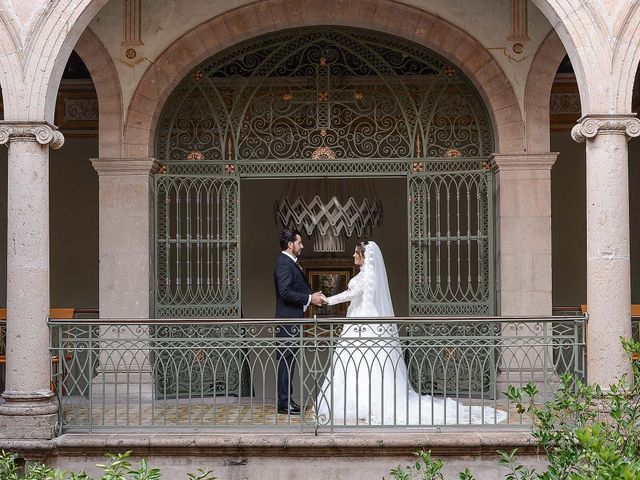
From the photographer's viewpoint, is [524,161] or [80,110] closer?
[524,161]

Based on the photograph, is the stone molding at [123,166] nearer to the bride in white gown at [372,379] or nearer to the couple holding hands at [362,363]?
the couple holding hands at [362,363]

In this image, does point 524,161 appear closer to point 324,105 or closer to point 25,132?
point 324,105

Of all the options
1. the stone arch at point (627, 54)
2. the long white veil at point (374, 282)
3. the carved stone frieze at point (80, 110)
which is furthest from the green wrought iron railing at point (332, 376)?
the carved stone frieze at point (80, 110)

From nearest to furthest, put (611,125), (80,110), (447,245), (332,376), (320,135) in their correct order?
1. (611,125)
2. (332,376)
3. (447,245)
4. (320,135)
5. (80,110)

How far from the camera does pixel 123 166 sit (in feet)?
33.6

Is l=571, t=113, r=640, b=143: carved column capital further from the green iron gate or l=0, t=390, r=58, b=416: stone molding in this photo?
l=0, t=390, r=58, b=416: stone molding

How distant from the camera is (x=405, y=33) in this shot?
33.5 ft

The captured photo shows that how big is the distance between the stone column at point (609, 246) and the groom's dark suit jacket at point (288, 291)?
2.65m

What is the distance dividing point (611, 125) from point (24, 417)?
5275 mm

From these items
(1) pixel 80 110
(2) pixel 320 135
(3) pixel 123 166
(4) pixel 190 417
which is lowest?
(4) pixel 190 417

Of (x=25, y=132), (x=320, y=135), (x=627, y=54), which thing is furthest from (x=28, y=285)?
(x=627, y=54)

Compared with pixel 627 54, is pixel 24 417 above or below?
below

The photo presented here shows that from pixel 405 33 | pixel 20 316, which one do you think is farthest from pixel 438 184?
pixel 20 316

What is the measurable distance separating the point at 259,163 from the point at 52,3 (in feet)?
10.3
